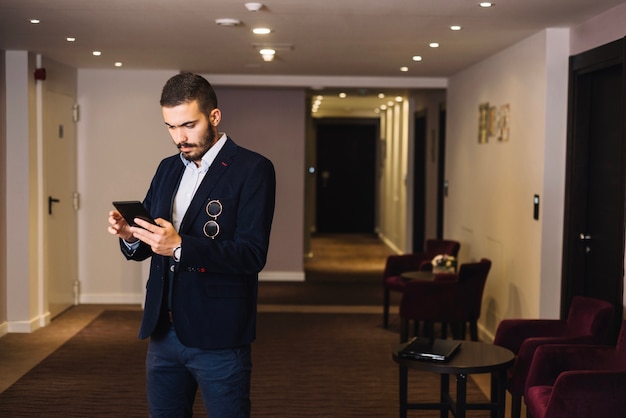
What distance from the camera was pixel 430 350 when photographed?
436cm

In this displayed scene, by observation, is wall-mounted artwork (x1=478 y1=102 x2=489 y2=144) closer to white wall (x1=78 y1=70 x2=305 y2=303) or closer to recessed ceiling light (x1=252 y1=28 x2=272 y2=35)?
recessed ceiling light (x1=252 y1=28 x2=272 y2=35)

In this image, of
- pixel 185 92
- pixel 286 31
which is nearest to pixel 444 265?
pixel 286 31

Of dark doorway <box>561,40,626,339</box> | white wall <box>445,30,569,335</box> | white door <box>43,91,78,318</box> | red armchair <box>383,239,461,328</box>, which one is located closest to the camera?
dark doorway <box>561,40,626,339</box>

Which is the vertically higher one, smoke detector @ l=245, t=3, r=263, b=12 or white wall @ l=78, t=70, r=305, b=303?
smoke detector @ l=245, t=3, r=263, b=12

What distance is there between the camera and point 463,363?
4.23m

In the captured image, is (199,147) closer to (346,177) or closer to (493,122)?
(493,122)

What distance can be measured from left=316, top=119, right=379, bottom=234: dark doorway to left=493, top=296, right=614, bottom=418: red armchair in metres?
12.7

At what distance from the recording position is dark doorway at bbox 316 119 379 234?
17.7m

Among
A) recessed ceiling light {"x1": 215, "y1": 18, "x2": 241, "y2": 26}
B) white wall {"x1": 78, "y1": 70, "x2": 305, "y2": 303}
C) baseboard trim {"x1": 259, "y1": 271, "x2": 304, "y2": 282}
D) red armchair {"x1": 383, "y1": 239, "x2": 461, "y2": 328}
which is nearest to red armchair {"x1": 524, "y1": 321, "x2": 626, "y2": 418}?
recessed ceiling light {"x1": 215, "y1": 18, "x2": 241, "y2": 26}

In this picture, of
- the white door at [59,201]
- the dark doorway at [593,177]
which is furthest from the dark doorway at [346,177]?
the dark doorway at [593,177]

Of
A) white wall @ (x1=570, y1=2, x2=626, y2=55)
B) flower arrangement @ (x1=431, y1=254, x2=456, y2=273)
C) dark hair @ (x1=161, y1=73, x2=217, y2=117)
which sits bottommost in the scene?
flower arrangement @ (x1=431, y1=254, x2=456, y2=273)

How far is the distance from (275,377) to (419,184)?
684 centimetres

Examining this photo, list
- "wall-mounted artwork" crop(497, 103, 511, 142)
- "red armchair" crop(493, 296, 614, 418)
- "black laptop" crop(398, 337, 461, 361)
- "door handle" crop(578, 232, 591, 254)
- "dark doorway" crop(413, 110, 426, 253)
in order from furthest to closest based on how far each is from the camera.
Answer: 1. "dark doorway" crop(413, 110, 426, 253)
2. "wall-mounted artwork" crop(497, 103, 511, 142)
3. "door handle" crop(578, 232, 591, 254)
4. "red armchair" crop(493, 296, 614, 418)
5. "black laptop" crop(398, 337, 461, 361)

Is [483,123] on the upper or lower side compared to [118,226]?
upper
